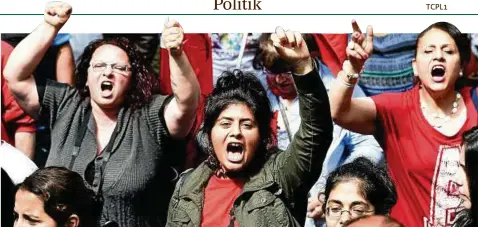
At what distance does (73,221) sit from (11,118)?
A: 0.53m

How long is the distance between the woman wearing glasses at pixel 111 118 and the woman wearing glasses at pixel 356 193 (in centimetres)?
54

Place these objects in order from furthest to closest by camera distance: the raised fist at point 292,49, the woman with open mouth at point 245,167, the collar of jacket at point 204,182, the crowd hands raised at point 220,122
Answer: the crowd hands raised at point 220,122
the collar of jacket at point 204,182
the woman with open mouth at point 245,167
the raised fist at point 292,49

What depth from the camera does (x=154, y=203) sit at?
3.49m

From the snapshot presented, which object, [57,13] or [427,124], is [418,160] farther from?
[57,13]

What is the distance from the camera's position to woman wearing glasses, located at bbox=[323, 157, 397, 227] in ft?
10.5

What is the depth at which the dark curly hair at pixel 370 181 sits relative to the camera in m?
3.26

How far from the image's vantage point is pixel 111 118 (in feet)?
11.8

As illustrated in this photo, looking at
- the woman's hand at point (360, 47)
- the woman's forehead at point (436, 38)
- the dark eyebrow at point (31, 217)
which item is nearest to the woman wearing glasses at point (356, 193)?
the woman's hand at point (360, 47)

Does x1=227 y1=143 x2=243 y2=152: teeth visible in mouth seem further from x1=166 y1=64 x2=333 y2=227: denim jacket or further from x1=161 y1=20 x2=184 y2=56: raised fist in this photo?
x1=161 y1=20 x2=184 y2=56: raised fist

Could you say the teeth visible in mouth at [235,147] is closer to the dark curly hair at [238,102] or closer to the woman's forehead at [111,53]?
the dark curly hair at [238,102]

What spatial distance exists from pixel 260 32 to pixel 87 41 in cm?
59

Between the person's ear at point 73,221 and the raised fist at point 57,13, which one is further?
the raised fist at point 57,13

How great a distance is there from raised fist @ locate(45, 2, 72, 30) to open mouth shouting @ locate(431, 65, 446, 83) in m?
1.24

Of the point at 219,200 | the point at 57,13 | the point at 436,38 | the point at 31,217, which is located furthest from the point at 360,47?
the point at 31,217
